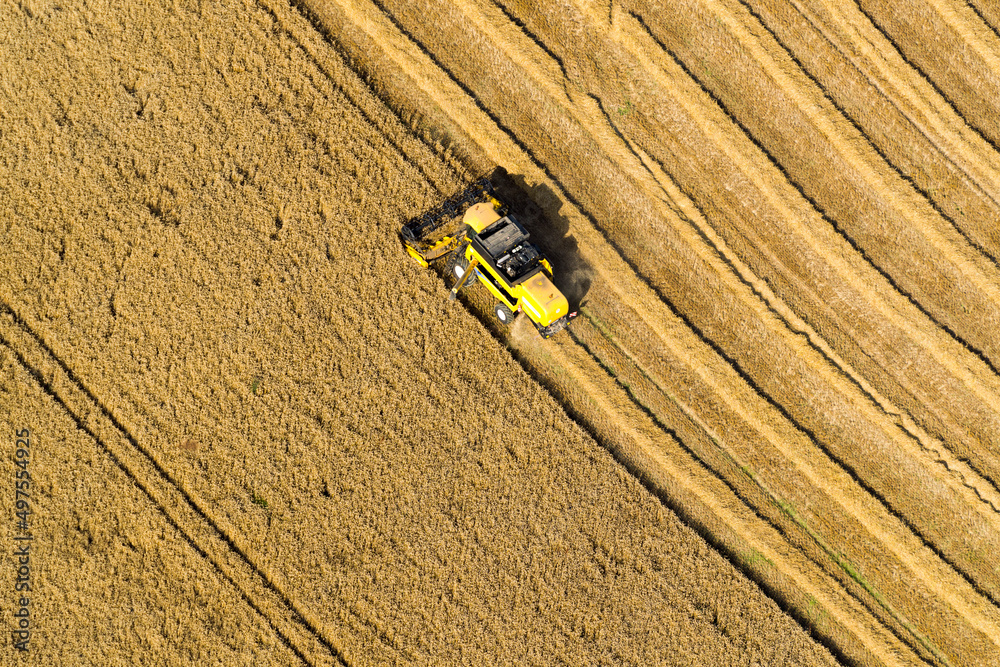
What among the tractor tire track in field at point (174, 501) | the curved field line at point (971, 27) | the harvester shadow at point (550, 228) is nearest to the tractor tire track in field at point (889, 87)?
the curved field line at point (971, 27)

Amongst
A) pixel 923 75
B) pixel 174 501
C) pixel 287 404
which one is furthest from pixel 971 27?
pixel 174 501

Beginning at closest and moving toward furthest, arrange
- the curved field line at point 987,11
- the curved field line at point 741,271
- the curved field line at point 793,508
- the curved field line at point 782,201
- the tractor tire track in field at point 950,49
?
1. the curved field line at point 793,508
2. the curved field line at point 741,271
3. the curved field line at point 782,201
4. the tractor tire track in field at point 950,49
5. the curved field line at point 987,11

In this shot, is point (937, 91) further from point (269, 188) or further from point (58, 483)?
point (58, 483)

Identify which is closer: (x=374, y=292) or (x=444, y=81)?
(x=374, y=292)

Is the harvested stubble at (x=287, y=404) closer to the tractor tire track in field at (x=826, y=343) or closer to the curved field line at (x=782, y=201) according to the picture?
the tractor tire track in field at (x=826, y=343)

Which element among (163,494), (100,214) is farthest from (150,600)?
(100,214)

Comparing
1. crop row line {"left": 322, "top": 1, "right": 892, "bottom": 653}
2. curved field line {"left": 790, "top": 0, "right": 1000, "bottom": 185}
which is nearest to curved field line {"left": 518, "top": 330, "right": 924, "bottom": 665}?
A: crop row line {"left": 322, "top": 1, "right": 892, "bottom": 653}

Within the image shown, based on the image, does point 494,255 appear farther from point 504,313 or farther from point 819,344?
point 819,344
